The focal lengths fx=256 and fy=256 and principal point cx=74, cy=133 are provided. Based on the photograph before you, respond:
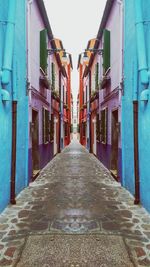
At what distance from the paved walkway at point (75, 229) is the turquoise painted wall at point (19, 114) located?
508 millimetres

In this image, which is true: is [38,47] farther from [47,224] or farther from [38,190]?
[47,224]

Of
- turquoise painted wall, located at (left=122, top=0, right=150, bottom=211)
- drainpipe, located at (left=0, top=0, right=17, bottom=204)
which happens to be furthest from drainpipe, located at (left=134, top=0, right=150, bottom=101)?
drainpipe, located at (left=0, top=0, right=17, bottom=204)

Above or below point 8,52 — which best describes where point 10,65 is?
below

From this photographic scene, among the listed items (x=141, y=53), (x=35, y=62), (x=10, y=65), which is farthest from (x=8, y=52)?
(x=35, y=62)

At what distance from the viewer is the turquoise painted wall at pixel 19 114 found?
5.50 m

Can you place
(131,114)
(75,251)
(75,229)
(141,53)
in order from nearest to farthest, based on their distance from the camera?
(75,251)
(75,229)
(141,53)
(131,114)

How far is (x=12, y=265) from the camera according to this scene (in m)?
3.32

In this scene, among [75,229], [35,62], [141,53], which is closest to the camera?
[75,229]

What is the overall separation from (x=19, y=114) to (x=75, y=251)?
4.30m

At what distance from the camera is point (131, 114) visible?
22.4 feet

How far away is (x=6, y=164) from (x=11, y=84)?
193 centimetres

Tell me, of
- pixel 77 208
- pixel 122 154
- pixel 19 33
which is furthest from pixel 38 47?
pixel 77 208

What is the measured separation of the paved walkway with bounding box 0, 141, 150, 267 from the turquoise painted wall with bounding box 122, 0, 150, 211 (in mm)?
513

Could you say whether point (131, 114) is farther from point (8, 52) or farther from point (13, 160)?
point (8, 52)
